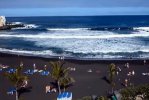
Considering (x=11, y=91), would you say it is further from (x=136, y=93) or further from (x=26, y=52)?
(x=26, y=52)

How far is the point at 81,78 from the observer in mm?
39344

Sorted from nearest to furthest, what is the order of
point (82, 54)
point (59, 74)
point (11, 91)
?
point (59, 74)
point (11, 91)
point (82, 54)

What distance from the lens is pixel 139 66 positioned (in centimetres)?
4509

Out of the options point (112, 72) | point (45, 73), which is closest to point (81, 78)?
point (45, 73)

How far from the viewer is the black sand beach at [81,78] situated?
34.2m

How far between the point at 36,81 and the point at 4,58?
1510cm

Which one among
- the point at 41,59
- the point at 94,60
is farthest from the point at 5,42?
the point at 94,60

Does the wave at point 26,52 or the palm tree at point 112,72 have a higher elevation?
the palm tree at point 112,72

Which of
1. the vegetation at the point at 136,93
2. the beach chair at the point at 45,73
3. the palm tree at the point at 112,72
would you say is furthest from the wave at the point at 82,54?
the vegetation at the point at 136,93

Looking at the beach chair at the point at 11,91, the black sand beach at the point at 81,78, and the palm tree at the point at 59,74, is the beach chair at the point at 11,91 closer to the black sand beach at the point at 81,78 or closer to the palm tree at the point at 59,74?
the black sand beach at the point at 81,78

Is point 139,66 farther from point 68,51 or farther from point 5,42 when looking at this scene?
point 5,42

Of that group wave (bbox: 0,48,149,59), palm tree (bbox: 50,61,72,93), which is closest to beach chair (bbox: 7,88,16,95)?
palm tree (bbox: 50,61,72,93)

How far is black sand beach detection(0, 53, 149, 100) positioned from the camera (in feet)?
112

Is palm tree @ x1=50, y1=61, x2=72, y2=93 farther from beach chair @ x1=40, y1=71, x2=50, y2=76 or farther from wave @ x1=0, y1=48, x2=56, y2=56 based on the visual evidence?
wave @ x1=0, y1=48, x2=56, y2=56
